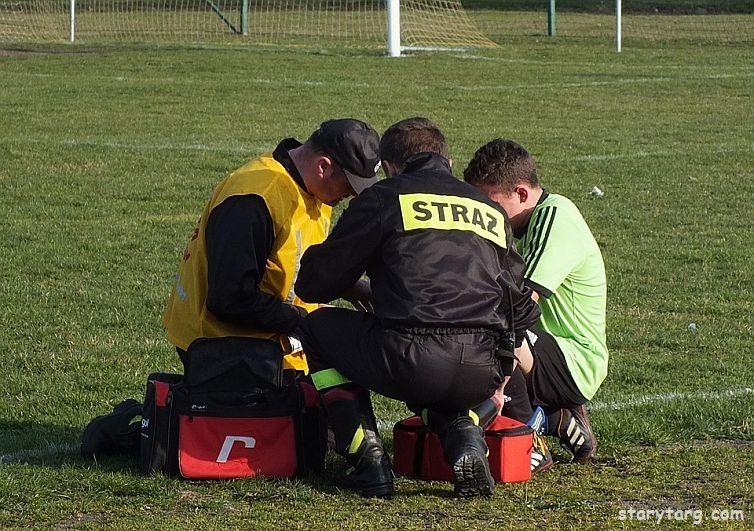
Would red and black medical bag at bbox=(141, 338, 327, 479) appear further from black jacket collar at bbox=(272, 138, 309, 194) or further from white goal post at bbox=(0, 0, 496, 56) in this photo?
white goal post at bbox=(0, 0, 496, 56)

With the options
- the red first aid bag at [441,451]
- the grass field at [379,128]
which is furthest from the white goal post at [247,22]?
the red first aid bag at [441,451]

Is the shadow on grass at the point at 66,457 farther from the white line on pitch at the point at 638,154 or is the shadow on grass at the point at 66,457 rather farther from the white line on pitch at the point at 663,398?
the white line on pitch at the point at 638,154

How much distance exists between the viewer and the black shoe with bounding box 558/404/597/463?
18.5 feet

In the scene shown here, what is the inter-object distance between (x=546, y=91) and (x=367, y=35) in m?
10.8

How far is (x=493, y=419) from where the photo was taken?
5387 millimetres

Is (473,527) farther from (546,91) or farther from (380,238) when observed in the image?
(546,91)

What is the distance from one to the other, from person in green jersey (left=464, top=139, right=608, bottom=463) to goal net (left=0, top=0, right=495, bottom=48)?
2180 cm

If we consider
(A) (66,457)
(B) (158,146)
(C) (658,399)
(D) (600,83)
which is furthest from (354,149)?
(D) (600,83)

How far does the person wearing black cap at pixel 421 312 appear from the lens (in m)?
5.01

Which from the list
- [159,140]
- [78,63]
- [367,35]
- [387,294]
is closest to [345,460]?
[387,294]

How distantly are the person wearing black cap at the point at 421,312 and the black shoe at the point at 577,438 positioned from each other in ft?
1.78

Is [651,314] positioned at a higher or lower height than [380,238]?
lower

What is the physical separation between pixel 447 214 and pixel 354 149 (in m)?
0.59

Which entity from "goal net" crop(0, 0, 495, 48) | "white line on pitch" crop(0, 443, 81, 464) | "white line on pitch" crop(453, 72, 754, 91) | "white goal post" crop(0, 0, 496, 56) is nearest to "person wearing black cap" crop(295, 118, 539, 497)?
"white line on pitch" crop(0, 443, 81, 464)
